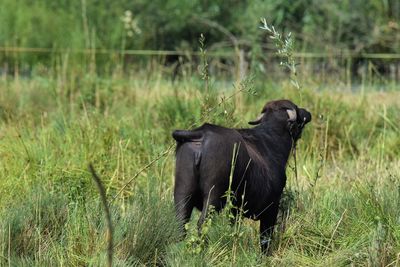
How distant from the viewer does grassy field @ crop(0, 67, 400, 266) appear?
484cm

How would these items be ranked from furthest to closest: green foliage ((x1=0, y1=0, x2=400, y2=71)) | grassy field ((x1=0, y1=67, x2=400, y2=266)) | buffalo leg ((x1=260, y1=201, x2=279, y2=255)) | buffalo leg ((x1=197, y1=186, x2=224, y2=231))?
1. green foliage ((x1=0, y1=0, x2=400, y2=71))
2. buffalo leg ((x1=260, y1=201, x2=279, y2=255))
3. buffalo leg ((x1=197, y1=186, x2=224, y2=231))
4. grassy field ((x1=0, y1=67, x2=400, y2=266))

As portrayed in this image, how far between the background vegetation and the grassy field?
1cm

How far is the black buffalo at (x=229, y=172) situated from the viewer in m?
5.00

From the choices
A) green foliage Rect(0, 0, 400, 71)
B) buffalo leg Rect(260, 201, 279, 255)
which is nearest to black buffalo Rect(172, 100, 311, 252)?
buffalo leg Rect(260, 201, 279, 255)

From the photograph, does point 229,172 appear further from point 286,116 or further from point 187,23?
point 187,23

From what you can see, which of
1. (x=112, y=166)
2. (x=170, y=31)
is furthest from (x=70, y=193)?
(x=170, y=31)

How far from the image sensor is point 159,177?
21.4 ft

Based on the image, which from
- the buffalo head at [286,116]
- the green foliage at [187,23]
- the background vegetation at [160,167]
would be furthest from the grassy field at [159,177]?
the green foliage at [187,23]

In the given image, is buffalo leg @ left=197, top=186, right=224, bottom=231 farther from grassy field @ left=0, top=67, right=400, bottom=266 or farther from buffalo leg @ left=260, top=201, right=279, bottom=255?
buffalo leg @ left=260, top=201, right=279, bottom=255

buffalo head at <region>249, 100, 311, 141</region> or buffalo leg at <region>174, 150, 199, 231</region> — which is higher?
buffalo head at <region>249, 100, 311, 141</region>

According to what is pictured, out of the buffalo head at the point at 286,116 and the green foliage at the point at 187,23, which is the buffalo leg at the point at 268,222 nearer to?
the buffalo head at the point at 286,116

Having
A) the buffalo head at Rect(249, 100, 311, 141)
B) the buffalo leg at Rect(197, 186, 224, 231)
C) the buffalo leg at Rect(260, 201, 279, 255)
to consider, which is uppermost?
the buffalo head at Rect(249, 100, 311, 141)

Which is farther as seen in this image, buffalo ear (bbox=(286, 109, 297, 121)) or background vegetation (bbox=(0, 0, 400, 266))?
buffalo ear (bbox=(286, 109, 297, 121))

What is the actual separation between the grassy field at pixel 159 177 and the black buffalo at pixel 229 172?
12cm
